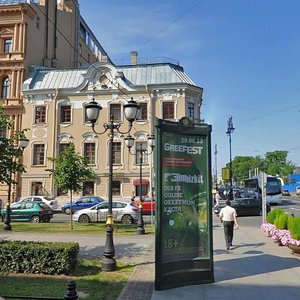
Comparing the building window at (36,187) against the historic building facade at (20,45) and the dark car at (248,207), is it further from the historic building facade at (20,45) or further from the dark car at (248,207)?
the dark car at (248,207)

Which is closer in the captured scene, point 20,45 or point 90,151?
point 90,151

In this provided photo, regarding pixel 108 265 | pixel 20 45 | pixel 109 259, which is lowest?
pixel 108 265

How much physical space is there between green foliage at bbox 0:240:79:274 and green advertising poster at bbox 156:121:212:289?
2395 mm

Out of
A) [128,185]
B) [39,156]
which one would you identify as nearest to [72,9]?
[39,156]

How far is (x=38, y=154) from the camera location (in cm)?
4162

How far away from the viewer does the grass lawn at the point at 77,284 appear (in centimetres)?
770

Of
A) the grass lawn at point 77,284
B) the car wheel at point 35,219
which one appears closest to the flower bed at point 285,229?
the grass lawn at point 77,284

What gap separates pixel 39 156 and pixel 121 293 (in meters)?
35.5

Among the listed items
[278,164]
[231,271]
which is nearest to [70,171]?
[231,271]

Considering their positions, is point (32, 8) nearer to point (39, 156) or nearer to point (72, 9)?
point (72, 9)

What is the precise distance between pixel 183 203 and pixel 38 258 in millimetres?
3626

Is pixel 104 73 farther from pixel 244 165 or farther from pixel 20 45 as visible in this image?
pixel 244 165

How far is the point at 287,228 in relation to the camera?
47.1ft

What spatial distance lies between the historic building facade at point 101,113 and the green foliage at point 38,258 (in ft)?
97.8
